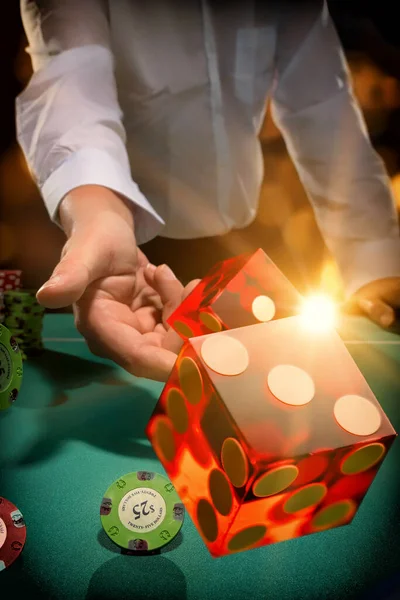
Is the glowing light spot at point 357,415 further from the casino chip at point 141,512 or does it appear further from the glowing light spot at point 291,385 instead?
the casino chip at point 141,512

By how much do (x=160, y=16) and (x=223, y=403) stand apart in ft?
3.67

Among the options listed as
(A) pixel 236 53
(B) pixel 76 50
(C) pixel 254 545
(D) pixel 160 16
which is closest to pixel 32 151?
(B) pixel 76 50

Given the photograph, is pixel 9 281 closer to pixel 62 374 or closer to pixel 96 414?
pixel 62 374

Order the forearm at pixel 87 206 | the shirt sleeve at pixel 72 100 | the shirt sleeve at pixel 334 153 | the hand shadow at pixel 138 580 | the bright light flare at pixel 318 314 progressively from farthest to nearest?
1. the shirt sleeve at pixel 334 153
2. the shirt sleeve at pixel 72 100
3. the forearm at pixel 87 206
4. the bright light flare at pixel 318 314
5. the hand shadow at pixel 138 580

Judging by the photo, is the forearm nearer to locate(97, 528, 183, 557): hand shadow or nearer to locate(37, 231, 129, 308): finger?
locate(37, 231, 129, 308): finger

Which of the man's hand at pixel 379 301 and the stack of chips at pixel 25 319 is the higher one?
the stack of chips at pixel 25 319

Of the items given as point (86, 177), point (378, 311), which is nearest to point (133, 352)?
point (86, 177)

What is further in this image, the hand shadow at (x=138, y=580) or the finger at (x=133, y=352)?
the finger at (x=133, y=352)

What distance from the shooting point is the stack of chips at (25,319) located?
977 millimetres

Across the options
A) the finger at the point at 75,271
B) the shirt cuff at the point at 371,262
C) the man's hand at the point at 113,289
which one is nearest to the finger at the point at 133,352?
the man's hand at the point at 113,289

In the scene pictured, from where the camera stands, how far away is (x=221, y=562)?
52 centimetres

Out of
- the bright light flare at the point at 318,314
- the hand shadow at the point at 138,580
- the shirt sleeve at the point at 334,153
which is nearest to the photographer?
the hand shadow at the point at 138,580

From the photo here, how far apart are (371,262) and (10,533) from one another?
122 centimetres

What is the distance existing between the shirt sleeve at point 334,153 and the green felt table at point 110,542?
715mm
